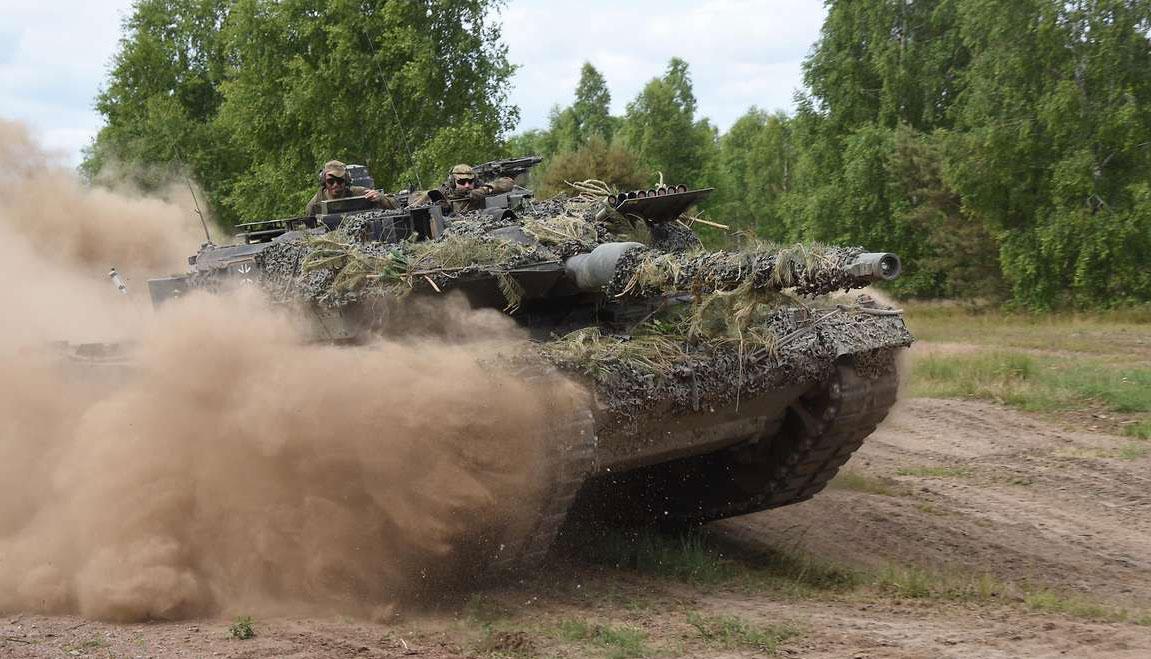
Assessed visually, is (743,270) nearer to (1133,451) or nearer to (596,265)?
(596,265)

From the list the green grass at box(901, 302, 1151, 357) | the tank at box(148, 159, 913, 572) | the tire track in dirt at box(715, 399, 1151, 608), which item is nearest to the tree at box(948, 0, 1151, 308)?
the green grass at box(901, 302, 1151, 357)

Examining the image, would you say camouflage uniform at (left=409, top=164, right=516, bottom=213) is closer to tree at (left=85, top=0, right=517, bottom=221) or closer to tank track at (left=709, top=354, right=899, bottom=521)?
tank track at (left=709, top=354, right=899, bottom=521)

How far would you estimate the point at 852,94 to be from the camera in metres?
33.4

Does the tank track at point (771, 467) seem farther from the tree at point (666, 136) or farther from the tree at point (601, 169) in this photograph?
the tree at point (666, 136)

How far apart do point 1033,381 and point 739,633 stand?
989cm

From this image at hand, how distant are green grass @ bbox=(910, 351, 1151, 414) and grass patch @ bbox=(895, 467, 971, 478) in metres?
2.74

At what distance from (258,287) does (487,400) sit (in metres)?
2.17

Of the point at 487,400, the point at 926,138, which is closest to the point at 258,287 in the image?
the point at 487,400

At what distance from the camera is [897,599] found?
745cm

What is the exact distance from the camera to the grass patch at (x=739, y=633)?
6.32m

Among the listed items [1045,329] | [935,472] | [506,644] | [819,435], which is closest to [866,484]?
[935,472]

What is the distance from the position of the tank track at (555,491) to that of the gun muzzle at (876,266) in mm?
1654

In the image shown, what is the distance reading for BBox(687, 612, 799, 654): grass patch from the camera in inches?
249

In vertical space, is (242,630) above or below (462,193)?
below
